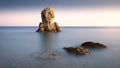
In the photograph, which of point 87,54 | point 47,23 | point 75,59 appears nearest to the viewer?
point 75,59

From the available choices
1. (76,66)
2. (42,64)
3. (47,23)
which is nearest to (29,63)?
(42,64)

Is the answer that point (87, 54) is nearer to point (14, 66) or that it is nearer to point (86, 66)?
point (86, 66)

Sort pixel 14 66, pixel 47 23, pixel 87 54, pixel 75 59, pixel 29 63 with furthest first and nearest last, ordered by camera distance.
Result: pixel 47 23 → pixel 87 54 → pixel 75 59 → pixel 29 63 → pixel 14 66

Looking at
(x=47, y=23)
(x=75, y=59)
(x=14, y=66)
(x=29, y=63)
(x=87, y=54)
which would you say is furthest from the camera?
(x=47, y=23)

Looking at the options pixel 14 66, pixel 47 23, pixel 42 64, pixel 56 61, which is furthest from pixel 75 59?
pixel 47 23

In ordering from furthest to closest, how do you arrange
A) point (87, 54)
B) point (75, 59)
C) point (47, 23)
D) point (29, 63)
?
1. point (47, 23)
2. point (87, 54)
3. point (75, 59)
4. point (29, 63)

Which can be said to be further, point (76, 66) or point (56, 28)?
point (56, 28)

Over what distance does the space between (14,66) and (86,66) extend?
7.18 meters

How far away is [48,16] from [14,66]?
89.3m

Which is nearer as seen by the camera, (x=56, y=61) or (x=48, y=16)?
(x=56, y=61)

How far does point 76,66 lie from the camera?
21.2 metres

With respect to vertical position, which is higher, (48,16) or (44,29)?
(48,16)

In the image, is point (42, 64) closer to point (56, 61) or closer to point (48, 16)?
point (56, 61)

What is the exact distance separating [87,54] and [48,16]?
82323mm
